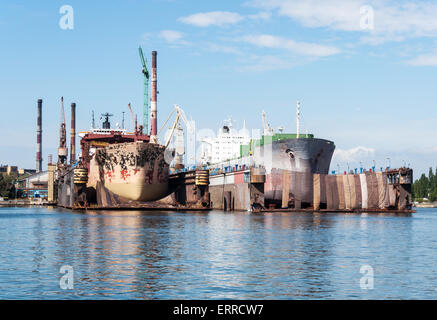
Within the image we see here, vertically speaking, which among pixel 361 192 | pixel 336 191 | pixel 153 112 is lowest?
pixel 361 192

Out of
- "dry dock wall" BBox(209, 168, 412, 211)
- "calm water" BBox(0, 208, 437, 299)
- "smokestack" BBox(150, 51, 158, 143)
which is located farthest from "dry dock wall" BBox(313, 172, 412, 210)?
"smokestack" BBox(150, 51, 158, 143)

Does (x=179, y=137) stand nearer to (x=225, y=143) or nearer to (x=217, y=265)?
(x=225, y=143)

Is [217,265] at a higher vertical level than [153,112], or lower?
lower

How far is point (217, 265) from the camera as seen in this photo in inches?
1267

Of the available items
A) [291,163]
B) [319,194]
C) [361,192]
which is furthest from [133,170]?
[361,192]

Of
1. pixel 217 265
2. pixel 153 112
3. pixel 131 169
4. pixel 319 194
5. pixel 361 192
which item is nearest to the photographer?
pixel 217 265

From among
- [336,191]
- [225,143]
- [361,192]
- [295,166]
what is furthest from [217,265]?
[225,143]

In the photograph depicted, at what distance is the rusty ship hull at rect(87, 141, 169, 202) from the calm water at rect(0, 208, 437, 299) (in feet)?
180

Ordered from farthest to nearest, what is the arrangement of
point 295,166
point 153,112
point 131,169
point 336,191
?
point 153,112 → point 131,169 → point 295,166 → point 336,191

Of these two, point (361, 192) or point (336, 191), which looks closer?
point (336, 191)

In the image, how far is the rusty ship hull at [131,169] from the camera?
108 m

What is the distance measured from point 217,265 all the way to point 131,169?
256 feet
